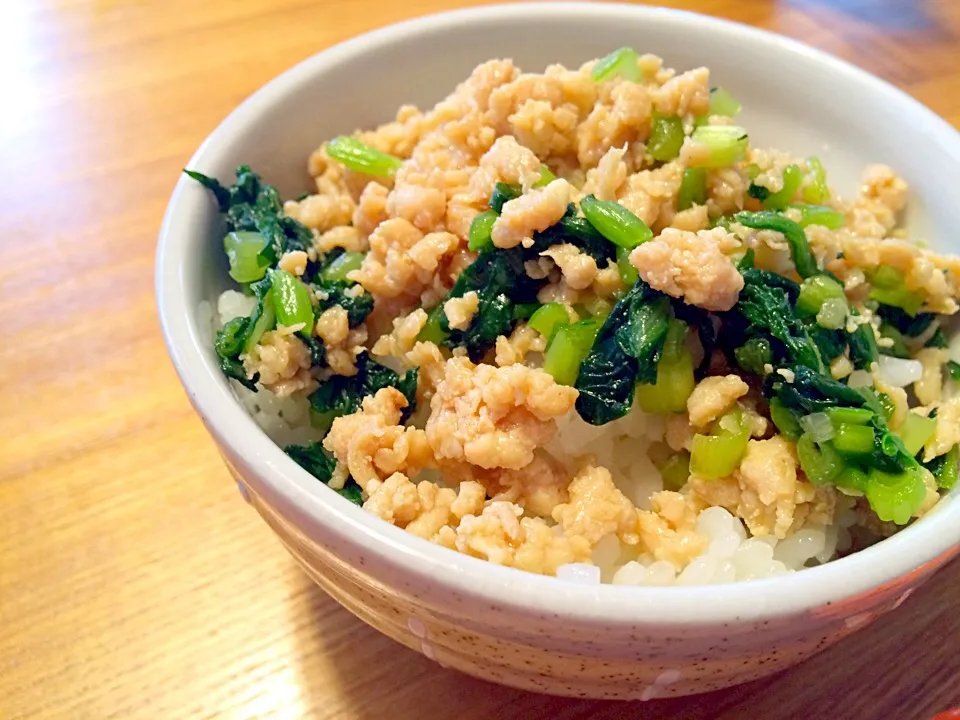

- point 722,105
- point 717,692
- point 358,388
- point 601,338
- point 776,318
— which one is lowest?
point 717,692

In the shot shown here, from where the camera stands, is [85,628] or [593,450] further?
[85,628]

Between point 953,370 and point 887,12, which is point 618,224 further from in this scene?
point 887,12

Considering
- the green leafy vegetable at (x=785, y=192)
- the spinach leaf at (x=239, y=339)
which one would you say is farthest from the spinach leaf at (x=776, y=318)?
the spinach leaf at (x=239, y=339)

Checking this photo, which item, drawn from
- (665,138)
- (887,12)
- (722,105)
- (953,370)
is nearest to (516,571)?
(665,138)

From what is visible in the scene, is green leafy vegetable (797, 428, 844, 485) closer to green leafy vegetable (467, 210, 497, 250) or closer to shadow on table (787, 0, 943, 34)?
green leafy vegetable (467, 210, 497, 250)

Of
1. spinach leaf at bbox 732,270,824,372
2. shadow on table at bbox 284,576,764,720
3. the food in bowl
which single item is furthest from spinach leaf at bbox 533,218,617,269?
shadow on table at bbox 284,576,764,720

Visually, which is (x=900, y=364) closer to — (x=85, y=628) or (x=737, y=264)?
(x=737, y=264)

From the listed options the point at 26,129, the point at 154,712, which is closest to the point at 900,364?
the point at 154,712
